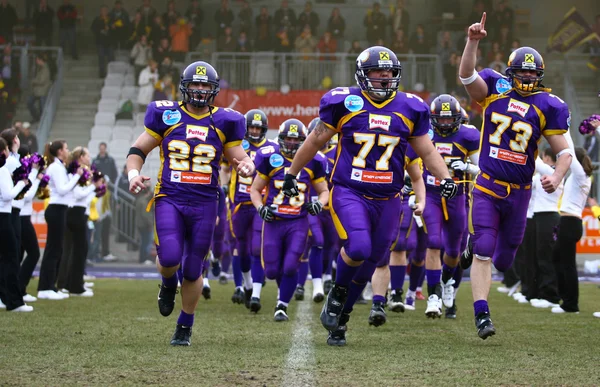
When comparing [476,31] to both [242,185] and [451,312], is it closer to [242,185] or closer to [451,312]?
[451,312]

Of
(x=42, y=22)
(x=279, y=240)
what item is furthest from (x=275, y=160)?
(x=42, y=22)

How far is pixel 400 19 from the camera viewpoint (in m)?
25.2

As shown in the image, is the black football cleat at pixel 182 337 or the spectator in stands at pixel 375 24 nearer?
the black football cleat at pixel 182 337

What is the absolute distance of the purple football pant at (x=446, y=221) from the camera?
397 inches

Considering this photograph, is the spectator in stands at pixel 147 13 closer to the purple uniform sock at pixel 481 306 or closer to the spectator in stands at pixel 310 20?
the spectator in stands at pixel 310 20

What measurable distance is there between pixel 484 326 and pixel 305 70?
1669cm

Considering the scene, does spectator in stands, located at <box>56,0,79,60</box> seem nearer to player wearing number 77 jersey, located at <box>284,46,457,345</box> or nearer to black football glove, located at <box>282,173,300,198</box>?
black football glove, located at <box>282,173,300,198</box>

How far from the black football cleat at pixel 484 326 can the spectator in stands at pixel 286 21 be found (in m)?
17.8

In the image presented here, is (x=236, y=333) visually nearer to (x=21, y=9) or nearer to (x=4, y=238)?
(x=4, y=238)

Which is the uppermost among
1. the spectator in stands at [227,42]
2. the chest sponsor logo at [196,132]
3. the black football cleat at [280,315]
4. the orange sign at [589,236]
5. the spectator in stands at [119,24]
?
the spectator in stands at [119,24]

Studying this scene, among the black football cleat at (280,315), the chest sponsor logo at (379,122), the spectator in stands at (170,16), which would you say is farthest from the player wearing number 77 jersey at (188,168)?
the spectator in stands at (170,16)

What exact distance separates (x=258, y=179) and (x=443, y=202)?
1.94m

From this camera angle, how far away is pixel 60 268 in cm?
1334

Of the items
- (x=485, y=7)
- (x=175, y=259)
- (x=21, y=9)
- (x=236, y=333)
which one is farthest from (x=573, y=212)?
(x=21, y=9)
